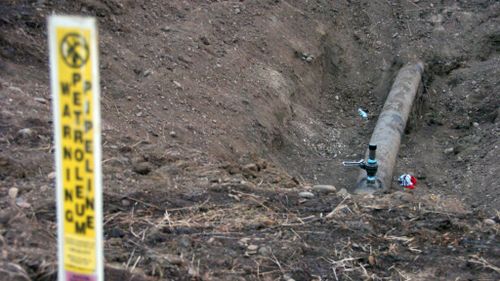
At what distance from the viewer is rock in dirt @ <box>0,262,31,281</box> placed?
3.17 metres

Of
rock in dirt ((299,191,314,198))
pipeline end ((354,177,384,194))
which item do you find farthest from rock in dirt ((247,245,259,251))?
pipeline end ((354,177,384,194))

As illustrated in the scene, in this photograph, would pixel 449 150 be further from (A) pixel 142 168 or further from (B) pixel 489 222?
(A) pixel 142 168

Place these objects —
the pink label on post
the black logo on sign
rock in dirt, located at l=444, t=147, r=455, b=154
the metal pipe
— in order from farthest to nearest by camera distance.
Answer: rock in dirt, located at l=444, t=147, r=455, b=154 < the metal pipe < the pink label on post < the black logo on sign

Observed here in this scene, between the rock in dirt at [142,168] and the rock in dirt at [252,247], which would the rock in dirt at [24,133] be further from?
the rock in dirt at [252,247]

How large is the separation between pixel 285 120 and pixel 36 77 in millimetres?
2799

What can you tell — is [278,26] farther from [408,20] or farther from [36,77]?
[36,77]

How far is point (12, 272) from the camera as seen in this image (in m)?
3.19

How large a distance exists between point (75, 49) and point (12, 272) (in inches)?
60.1

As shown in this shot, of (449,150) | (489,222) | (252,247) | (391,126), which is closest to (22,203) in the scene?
(252,247)

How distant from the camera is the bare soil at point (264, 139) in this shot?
12.7ft

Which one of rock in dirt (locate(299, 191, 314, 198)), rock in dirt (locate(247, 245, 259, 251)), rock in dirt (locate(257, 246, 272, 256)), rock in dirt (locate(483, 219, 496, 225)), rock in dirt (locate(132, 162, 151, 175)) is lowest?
rock in dirt (locate(257, 246, 272, 256))

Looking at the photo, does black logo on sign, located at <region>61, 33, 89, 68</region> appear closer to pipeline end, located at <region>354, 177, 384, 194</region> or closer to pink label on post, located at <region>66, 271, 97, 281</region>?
pink label on post, located at <region>66, 271, 97, 281</region>

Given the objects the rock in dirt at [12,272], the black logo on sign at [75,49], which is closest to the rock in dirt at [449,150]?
the rock in dirt at [12,272]

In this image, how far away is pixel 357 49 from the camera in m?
9.68
